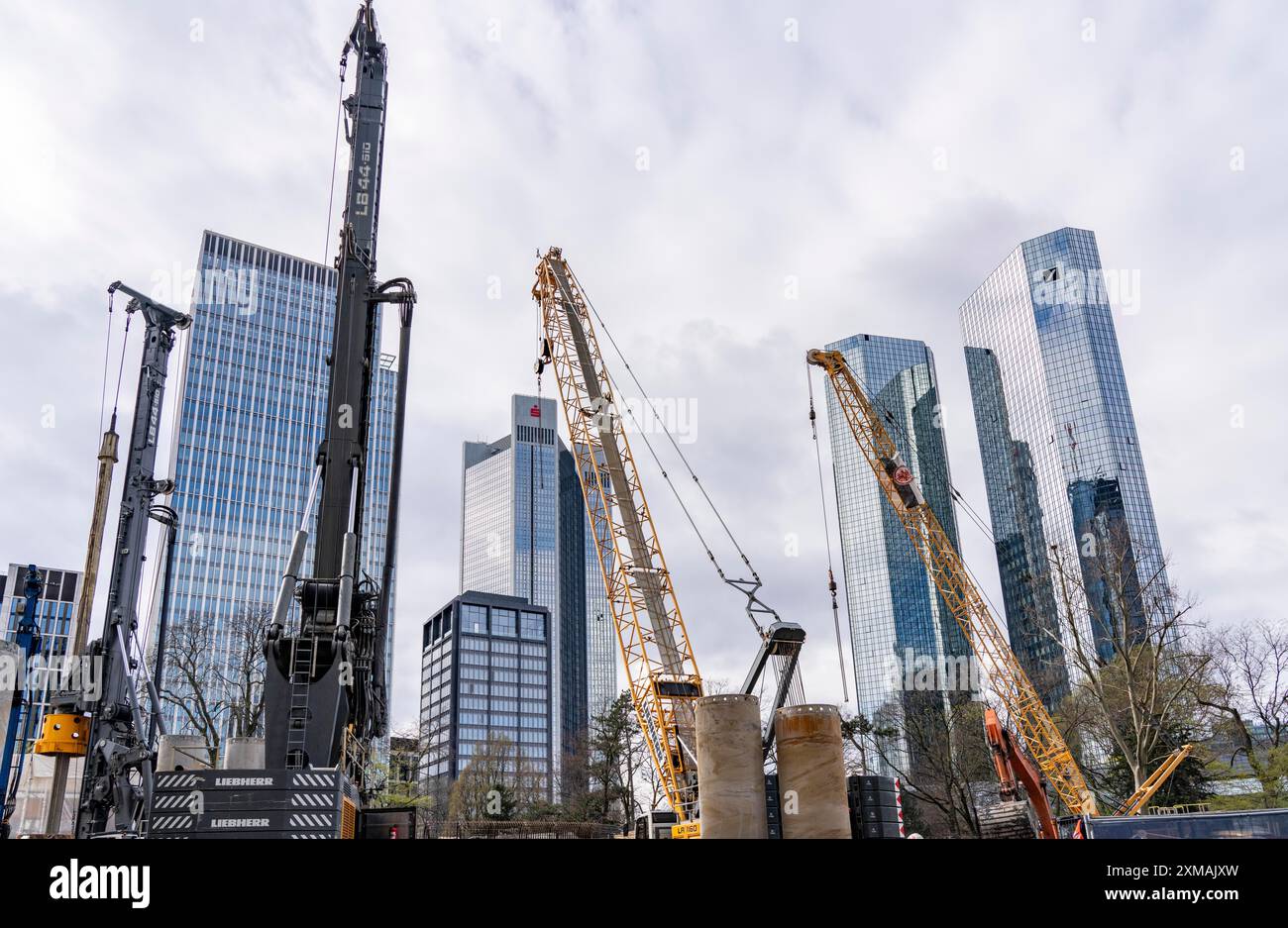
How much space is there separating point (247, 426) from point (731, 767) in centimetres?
15076

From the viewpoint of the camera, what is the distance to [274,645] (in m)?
20.6

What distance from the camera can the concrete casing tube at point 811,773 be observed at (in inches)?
559

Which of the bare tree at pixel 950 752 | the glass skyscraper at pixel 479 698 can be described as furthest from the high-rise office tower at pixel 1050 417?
the glass skyscraper at pixel 479 698

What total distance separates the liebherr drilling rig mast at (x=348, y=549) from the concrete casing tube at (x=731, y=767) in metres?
7.97

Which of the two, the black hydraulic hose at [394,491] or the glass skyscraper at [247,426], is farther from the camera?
the glass skyscraper at [247,426]

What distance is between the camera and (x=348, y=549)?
2312cm

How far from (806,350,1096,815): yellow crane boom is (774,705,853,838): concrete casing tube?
36.0 meters

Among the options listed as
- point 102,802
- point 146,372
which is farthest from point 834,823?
point 146,372

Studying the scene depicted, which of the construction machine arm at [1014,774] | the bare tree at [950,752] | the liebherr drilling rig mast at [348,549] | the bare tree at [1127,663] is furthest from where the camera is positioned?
the bare tree at [950,752]

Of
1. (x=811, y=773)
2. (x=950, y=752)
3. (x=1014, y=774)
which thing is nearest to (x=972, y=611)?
(x=950, y=752)

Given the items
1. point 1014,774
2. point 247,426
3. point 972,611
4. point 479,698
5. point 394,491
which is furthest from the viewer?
point 479,698

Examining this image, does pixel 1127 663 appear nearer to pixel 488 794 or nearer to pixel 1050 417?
pixel 488 794

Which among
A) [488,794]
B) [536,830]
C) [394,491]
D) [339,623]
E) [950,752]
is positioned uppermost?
[394,491]

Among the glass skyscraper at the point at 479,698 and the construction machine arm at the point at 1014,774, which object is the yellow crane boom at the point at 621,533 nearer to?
the construction machine arm at the point at 1014,774
